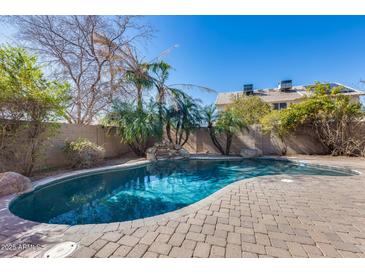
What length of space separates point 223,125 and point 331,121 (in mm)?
5961

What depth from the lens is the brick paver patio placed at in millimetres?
1876

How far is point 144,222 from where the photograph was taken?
2494 mm

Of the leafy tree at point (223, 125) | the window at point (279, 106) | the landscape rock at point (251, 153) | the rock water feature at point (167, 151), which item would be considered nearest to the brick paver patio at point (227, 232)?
the rock water feature at point (167, 151)

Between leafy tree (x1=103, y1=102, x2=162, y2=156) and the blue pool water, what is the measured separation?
1.81 meters

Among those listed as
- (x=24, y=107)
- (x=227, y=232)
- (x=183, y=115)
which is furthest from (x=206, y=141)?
(x=227, y=232)

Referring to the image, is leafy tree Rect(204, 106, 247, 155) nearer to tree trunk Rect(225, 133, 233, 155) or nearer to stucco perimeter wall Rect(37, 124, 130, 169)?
tree trunk Rect(225, 133, 233, 155)

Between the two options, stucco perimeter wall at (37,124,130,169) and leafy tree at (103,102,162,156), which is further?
leafy tree at (103,102,162,156)

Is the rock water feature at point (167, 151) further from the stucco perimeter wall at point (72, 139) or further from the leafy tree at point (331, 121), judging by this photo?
the leafy tree at point (331, 121)

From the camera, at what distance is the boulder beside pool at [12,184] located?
3.82 metres

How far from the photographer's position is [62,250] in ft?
6.23

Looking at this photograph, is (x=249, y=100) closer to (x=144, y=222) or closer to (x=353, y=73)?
(x=353, y=73)

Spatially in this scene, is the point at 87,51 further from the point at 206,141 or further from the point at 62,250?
the point at 62,250

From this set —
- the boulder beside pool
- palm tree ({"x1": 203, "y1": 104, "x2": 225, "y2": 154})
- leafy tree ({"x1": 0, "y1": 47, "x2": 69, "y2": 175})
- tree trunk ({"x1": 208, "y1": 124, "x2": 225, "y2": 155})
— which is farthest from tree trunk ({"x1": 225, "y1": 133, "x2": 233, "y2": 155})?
the boulder beside pool
